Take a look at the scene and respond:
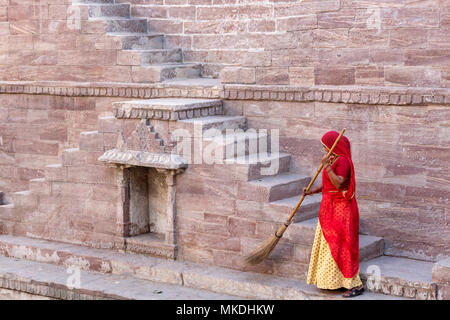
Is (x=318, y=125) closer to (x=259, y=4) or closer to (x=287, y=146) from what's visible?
(x=287, y=146)

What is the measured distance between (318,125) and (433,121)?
1.47 metres

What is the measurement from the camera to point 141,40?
13094 millimetres

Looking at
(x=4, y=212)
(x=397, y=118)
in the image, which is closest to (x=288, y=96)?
(x=397, y=118)

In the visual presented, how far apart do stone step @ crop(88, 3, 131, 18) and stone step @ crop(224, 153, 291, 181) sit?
3.46 metres

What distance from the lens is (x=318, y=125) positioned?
11.0 meters

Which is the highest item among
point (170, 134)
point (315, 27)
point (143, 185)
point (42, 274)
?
point (315, 27)

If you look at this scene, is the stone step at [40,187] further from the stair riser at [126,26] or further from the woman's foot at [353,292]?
the woman's foot at [353,292]

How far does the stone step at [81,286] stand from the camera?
10359 mm

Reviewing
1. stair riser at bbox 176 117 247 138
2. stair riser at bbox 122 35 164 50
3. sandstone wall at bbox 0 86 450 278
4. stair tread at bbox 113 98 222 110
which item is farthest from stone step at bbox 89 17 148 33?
stair riser at bbox 176 117 247 138

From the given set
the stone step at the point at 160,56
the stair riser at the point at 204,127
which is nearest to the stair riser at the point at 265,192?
the stair riser at the point at 204,127

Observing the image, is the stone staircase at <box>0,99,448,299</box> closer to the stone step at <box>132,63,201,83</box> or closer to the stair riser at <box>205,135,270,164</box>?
the stair riser at <box>205,135,270,164</box>

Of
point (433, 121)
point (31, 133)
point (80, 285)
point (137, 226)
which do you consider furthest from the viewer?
point (31, 133)

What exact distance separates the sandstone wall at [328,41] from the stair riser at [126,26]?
0.97 m

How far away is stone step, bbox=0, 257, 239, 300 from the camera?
10359mm
